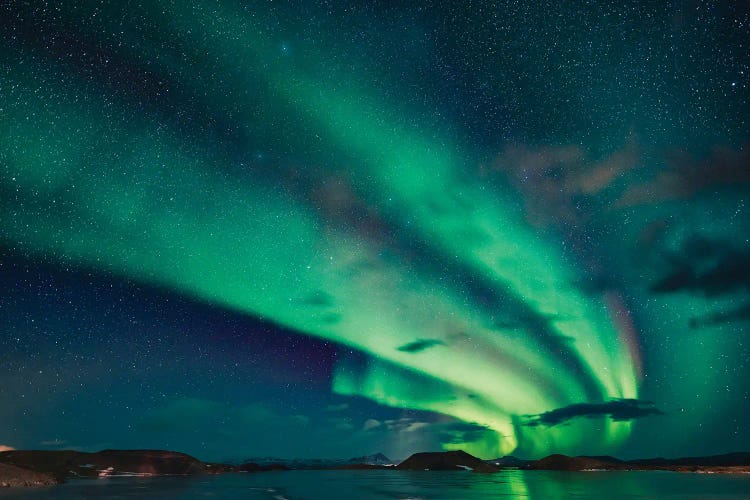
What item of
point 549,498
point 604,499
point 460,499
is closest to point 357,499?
point 460,499

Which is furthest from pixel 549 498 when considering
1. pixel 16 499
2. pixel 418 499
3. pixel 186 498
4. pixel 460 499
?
pixel 16 499

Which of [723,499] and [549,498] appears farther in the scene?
[549,498]

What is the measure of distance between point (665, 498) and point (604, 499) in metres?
18.2

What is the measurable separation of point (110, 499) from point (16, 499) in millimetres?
25399

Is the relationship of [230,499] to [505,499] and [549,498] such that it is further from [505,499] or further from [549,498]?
[549,498]

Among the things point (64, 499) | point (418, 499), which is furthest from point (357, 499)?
point (64, 499)

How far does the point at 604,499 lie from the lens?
110500 millimetres

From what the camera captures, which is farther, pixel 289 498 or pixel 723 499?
pixel 289 498

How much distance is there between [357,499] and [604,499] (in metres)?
56.6

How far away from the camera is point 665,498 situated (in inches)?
4569

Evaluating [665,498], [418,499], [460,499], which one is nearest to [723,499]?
[665,498]

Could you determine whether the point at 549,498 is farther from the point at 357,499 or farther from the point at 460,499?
the point at 357,499

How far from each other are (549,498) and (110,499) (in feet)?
337

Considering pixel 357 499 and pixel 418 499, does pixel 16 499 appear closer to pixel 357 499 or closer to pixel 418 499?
pixel 357 499
